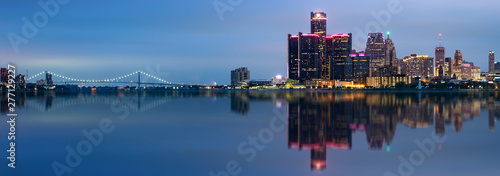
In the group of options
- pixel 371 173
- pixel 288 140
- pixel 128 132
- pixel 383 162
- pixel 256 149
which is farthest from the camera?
pixel 128 132

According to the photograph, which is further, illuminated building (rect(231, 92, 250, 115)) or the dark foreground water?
illuminated building (rect(231, 92, 250, 115))

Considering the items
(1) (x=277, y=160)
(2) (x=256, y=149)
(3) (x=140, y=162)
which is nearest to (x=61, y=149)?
(3) (x=140, y=162)

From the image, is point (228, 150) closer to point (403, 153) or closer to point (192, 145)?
point (192, 145)

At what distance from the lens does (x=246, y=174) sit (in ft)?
34.1

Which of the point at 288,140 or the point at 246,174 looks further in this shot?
the point at 288,140

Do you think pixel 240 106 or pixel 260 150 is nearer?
pixel 260 150

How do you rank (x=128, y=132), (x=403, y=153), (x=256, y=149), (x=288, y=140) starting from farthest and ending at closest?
(x=128, y=132) < (x=288, y=140) < (x=256, y=149) < (x=403, y=153)

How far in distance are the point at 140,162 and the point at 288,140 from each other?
6.16m

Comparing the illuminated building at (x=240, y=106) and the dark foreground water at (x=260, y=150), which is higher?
the illuminated building at (x=240, y=106)

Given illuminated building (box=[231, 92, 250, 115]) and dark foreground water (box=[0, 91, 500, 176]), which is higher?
illuminated building (box=[231, 92, 250, 115])

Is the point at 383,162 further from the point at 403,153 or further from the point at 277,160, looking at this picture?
the point at 277,160

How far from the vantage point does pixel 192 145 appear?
14867 millimetres

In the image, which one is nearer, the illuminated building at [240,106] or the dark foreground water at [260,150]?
the dark foreground water at [260,150]

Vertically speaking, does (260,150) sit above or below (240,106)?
below
